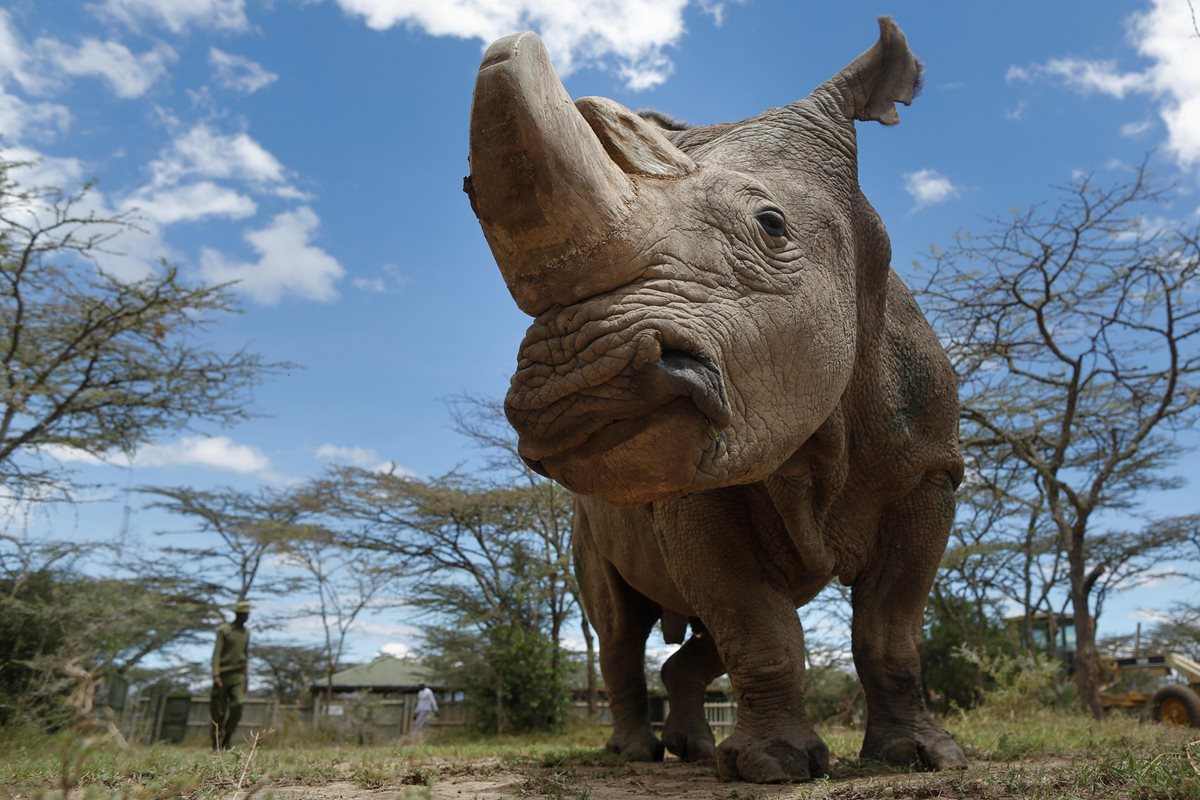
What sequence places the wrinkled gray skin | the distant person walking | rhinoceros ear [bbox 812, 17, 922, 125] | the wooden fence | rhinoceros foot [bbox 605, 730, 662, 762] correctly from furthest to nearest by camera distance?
the distant person walking < the wooden fence < rhinoceros foot [bbox 605, 730, 662, 762] < rhinoceros ear [bbox 812, 17, 922, 125] < the wrinkled gray skin

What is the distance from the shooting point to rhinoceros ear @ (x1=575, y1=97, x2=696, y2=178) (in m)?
2.82

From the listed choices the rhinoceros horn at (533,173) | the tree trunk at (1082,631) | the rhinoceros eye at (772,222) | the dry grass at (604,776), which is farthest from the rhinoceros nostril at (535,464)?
the tree trunk at (1082,631)

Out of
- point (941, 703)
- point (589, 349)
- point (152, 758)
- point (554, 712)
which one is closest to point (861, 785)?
point (589, 349)

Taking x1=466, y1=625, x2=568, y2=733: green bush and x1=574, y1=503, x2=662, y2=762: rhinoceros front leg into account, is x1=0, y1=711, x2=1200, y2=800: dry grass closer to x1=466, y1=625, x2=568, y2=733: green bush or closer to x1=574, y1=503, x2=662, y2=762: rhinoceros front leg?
x1=574, y1=503, x2=662, y2=762: rhinoceros front leg

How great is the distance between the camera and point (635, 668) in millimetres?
6156

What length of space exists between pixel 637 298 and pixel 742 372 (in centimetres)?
40

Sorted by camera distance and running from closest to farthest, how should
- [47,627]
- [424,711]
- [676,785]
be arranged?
[676,785] < [47,627] < [424,711]

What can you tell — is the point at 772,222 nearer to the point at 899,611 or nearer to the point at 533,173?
the point at 533,173

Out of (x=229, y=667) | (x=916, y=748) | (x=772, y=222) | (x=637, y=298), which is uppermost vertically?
(x=772, y=222)

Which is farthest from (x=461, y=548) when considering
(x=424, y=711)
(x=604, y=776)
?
(x=604, y=776)

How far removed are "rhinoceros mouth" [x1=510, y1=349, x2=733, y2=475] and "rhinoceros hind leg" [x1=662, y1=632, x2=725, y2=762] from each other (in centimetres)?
355

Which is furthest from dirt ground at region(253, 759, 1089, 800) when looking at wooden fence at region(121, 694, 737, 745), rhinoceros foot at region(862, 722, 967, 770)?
wooden fence at region(121, 694, 737, 745)

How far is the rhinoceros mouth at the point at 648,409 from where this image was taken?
2.54 metres

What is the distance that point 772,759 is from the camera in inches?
145
